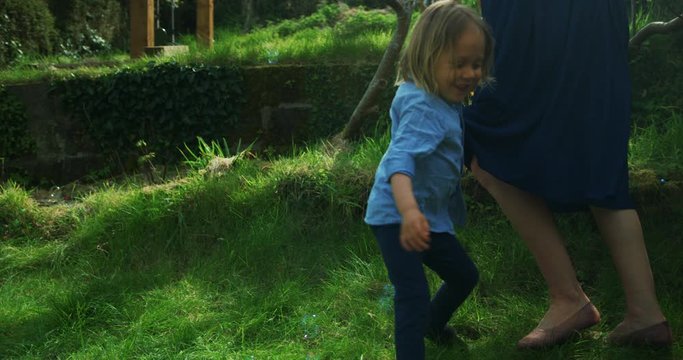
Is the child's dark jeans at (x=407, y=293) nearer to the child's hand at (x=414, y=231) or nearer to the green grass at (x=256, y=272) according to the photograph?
the child's hand at (x=414, y=231)

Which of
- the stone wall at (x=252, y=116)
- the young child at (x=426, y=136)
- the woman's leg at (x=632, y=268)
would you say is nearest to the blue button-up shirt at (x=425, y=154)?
the young child at (x=426, y=136)

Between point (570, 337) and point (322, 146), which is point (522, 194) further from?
point (322, 146)

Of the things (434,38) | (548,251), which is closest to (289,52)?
(548,251)

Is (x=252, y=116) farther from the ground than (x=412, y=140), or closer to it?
closer to it

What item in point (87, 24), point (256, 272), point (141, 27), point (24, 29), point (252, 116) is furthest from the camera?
point (87, 24)

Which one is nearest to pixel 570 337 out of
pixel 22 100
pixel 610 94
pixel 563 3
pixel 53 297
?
pixel 610 94

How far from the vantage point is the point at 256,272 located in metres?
4.71

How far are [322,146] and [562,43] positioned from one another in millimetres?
2964

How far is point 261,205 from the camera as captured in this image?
5270 mm

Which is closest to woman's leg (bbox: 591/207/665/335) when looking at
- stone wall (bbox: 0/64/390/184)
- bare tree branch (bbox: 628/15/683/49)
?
bare tree branch (bbox: 628/15/683/49)

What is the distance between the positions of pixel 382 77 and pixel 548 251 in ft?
9.80

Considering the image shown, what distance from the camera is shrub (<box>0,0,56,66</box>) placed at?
37.6ft

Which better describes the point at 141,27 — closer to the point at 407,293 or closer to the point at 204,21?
the point at 204,21

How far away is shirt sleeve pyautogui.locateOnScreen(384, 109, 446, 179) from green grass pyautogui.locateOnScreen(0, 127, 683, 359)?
0.98 m
